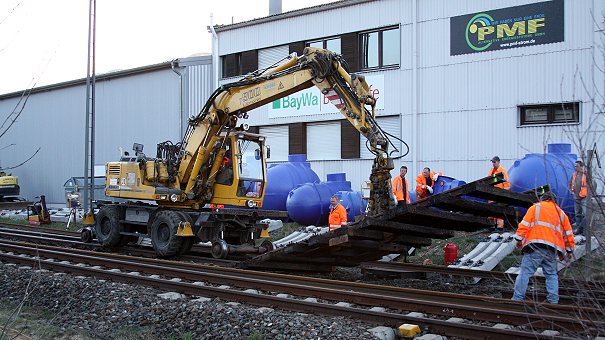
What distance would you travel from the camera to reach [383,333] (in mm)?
6457

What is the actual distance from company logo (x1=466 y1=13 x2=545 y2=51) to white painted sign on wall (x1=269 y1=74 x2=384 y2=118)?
3809 mm

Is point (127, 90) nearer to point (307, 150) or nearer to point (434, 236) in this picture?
point (307, 150)

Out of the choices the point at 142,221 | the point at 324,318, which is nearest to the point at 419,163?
the point at 142,221

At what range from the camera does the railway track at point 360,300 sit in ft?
20.6

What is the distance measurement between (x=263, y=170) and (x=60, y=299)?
247 inches

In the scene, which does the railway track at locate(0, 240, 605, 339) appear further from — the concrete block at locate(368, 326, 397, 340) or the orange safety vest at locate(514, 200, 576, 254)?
the orange safety vest at locate(514, 200, 576, 254)

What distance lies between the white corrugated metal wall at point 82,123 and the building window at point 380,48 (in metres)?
8.59

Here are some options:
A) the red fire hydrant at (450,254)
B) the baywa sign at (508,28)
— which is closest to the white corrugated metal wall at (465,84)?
the baywa sign at (508,28)

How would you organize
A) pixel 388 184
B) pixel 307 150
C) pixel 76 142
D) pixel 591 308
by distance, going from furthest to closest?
pixel 76 142
pixel 307 150
pixel 388 184
pixel 591 308

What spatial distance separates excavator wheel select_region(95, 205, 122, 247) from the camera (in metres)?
14.6

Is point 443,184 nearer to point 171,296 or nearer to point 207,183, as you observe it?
point 207,183

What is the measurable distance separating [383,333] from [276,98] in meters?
7.06

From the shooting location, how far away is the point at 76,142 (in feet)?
120

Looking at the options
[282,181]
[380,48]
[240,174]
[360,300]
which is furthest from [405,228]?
[380,48]
